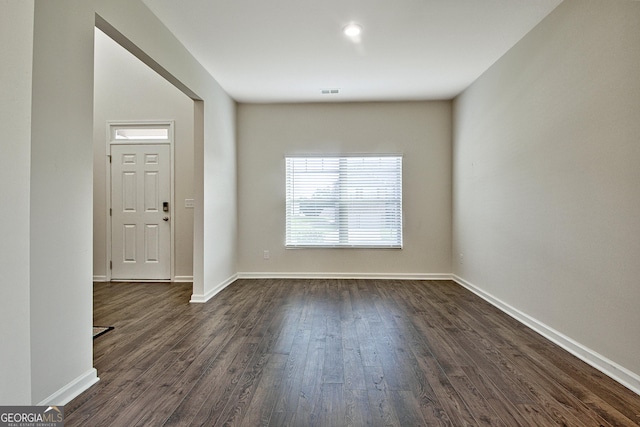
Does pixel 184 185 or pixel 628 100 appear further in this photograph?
pixel 184 185

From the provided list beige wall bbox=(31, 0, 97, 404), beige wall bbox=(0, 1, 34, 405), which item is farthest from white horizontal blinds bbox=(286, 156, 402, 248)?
beige wall bbox=(0, 1, 34, 405)

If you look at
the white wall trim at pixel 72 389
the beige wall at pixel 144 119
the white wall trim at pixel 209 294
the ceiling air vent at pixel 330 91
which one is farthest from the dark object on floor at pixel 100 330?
the ceiling air vent at pixel 330 91

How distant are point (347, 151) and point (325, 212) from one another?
40.1 inches

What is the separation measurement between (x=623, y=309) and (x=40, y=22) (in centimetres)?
372

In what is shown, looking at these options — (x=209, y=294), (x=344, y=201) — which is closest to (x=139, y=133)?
(x=209, y=294)

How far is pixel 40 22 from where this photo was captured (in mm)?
1698

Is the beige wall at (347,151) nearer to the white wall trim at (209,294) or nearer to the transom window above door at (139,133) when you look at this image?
the white wall trim at (209,294)

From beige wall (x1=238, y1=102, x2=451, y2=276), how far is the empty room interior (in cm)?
3

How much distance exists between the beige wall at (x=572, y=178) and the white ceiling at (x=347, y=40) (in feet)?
1.20

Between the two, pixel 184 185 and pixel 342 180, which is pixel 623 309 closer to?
pixel 342 180

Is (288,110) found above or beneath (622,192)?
above

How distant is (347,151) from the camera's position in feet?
16.9

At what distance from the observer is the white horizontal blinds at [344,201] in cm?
514

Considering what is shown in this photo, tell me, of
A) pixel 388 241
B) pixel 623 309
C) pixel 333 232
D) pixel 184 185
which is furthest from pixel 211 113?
pixel 623 309
